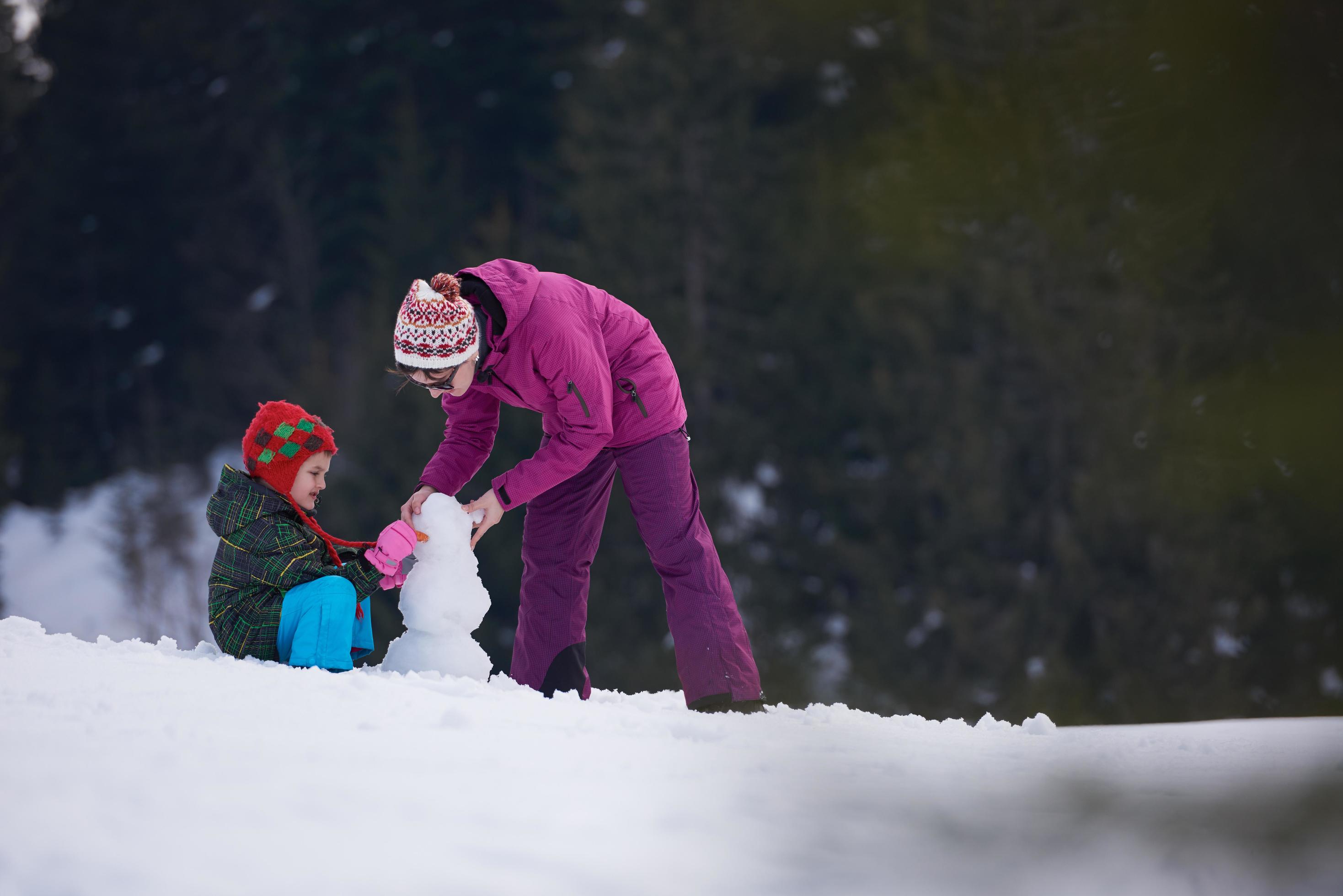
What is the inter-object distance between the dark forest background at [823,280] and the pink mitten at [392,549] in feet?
4.33

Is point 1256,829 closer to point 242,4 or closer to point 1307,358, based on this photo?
point 1307,358

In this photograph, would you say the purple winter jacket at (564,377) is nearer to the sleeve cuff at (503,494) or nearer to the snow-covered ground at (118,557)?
the sleeve cuff at (503,494)

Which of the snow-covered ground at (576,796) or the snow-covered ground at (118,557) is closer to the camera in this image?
the snow-covered ground at (576,796)

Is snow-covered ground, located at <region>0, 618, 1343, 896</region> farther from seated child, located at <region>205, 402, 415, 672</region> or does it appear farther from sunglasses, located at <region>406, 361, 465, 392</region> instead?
sunglasses, located at <region>406, 361, 465, 392</region>

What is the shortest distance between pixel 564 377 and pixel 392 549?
1.96 feet

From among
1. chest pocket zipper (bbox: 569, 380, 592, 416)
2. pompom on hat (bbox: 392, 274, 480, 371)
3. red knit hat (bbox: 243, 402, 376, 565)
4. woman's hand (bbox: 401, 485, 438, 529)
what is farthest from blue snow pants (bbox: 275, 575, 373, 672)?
chest pocket zipper (bbox: 569, 380, 592, 416)

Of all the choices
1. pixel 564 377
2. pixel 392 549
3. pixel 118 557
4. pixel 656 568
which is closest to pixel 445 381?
pixel 564 377

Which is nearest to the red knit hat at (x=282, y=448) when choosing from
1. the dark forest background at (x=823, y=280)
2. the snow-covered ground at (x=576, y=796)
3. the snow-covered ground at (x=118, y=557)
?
the snow-covered ground at (x=576, y=796)

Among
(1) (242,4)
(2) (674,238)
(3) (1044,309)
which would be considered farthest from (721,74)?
(1) (242,4)

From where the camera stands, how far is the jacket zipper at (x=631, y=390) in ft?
10.7

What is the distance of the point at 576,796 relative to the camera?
1.84m

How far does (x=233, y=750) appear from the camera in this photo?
191cm

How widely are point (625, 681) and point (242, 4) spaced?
13066 mm

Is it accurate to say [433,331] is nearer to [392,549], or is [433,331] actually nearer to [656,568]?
[392,549]
